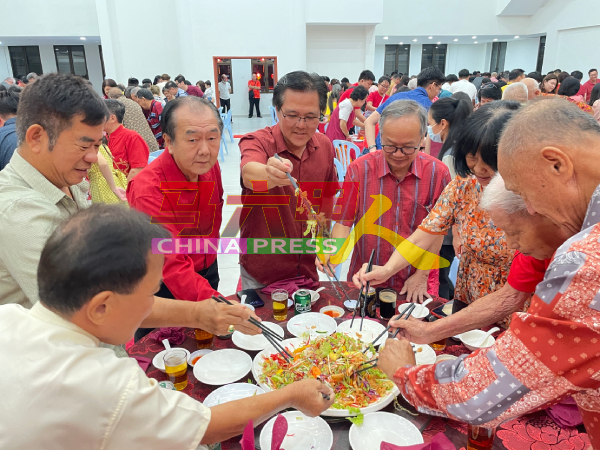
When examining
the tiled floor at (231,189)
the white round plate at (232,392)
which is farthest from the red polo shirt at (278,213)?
the tiled floor at (231,189)

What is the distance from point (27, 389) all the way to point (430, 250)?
1.95 m

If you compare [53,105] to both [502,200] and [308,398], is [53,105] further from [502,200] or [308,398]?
[502,200]

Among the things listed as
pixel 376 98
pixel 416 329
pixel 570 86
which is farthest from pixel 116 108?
pixel 570 86

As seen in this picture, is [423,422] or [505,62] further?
[505,62]

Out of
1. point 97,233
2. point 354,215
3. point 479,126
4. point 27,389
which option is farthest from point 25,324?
point 354,215

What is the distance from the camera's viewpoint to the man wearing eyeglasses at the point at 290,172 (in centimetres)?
217

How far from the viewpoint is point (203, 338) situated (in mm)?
1651

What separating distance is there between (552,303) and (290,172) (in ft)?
5.15

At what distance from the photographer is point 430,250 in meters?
2.24

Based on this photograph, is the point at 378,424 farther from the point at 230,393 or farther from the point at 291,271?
the point at 291,271

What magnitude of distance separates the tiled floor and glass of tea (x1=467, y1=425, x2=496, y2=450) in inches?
98.7

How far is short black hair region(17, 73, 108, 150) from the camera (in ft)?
4.63

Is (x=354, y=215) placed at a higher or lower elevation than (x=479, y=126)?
lower

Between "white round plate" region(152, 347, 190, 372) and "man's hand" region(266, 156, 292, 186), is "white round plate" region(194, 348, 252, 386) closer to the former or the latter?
"white round plate" region(152, 347, 190, 372)
